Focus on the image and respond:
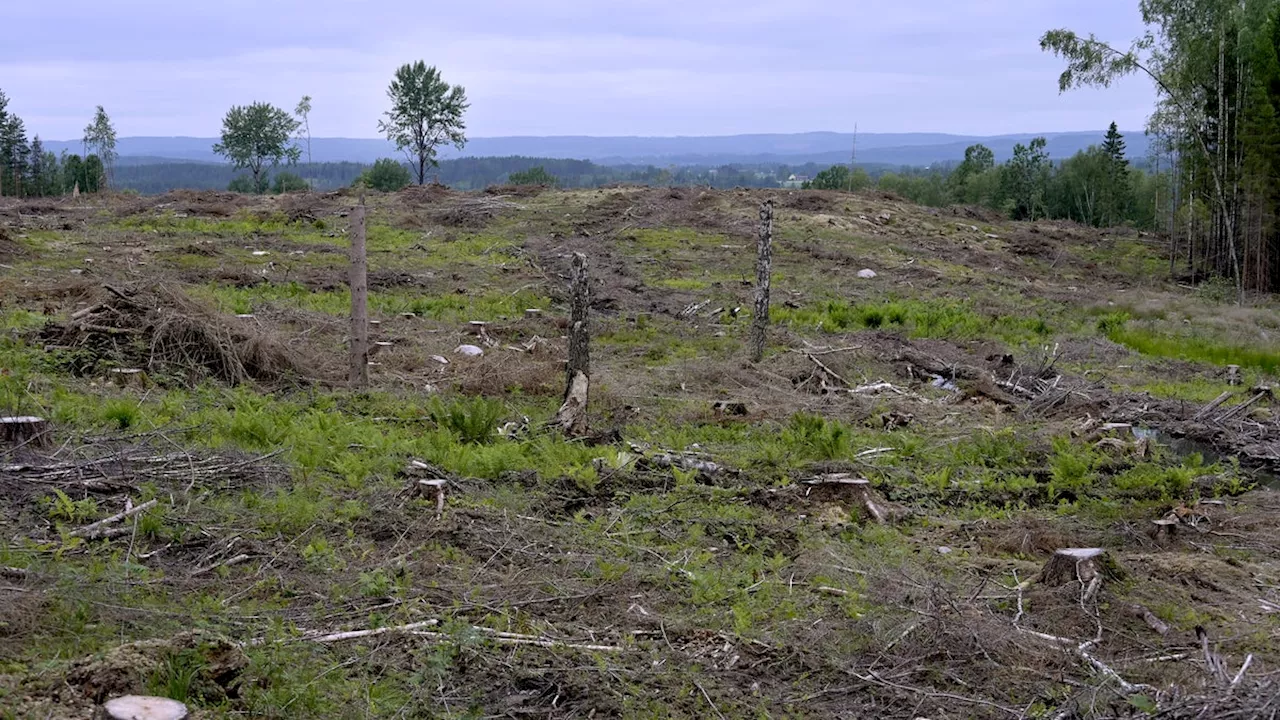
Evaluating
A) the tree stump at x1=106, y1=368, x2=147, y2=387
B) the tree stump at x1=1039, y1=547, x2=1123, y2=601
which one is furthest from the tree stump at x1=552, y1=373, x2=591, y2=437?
the tree stump at x1=1039, y1=547, x2=1123, y2=601

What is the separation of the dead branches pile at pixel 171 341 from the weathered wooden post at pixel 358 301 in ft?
2.43

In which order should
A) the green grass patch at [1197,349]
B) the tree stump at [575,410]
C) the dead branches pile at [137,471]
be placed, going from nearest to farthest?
the dead branches pile at [137,471] → the tree stump at [575,410] → the green grass patch at [1197,349]

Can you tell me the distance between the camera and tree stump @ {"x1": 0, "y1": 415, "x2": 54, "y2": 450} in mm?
7270

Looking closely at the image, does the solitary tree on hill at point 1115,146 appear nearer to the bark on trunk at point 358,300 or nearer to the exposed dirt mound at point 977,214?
the exposed dirt mound at point 977,214

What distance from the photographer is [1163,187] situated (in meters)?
49.4

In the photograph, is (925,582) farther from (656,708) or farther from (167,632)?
(167,632)

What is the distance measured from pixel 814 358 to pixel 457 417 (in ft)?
19.7

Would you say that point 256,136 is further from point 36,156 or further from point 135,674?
point 135,674

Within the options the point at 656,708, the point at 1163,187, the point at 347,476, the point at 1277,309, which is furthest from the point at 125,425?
the point at 1163,187

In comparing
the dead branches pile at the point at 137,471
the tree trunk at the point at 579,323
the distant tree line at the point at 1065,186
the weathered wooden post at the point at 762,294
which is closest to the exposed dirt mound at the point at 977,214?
the distant tree line at the point at 1065,186

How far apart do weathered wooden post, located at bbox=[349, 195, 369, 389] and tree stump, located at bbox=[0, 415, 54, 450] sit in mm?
3817

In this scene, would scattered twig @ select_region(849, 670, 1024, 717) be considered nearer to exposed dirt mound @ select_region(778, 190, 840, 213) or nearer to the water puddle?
the water puddle

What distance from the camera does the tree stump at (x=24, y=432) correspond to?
7270mm

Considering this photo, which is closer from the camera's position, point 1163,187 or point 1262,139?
point 1262,139
